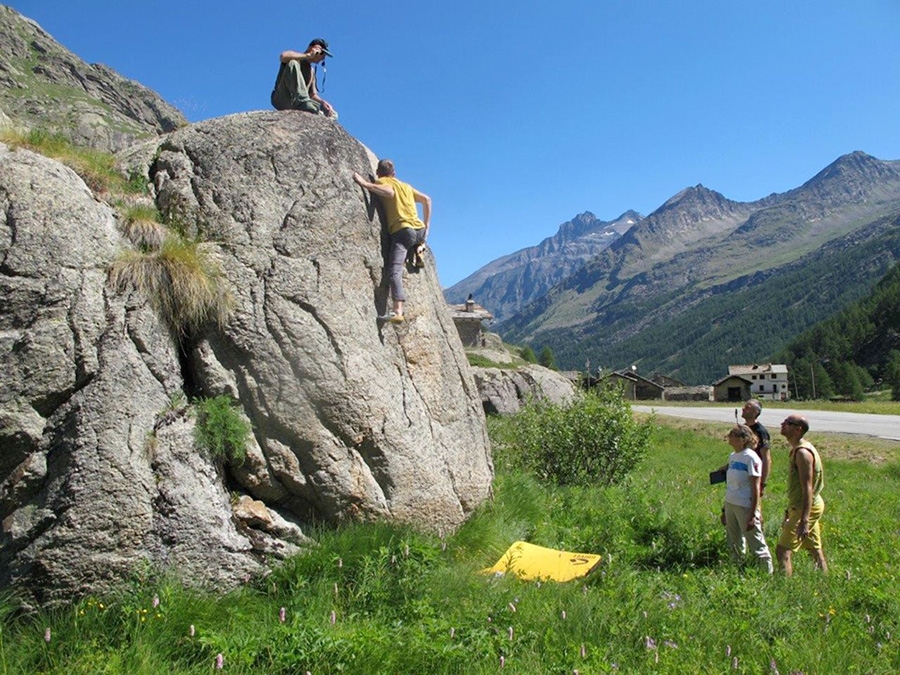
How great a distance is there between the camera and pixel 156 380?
716 centimetres

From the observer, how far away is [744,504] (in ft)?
29.1

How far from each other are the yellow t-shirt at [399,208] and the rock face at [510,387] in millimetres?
27675

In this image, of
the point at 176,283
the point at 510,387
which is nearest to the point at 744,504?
the point at 176,283

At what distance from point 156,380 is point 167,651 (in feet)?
9.39

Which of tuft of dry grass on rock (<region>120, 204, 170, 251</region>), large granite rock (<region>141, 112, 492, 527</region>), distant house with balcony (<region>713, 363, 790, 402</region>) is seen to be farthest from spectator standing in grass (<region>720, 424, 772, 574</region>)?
distant house with balcony (<region>713, 363, 790, 402</region>)

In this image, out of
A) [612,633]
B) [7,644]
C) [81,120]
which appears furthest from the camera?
[81,120]

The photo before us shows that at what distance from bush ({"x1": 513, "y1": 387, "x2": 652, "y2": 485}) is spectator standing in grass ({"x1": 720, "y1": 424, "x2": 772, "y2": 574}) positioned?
711 cm

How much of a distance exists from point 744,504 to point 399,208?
6210 millimetres

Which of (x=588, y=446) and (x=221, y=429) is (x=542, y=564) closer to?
(x=221, y=429)

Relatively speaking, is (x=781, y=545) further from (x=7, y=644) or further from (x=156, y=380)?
(x=7, y=644)

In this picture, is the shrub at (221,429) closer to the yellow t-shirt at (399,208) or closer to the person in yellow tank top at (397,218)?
the person in yellow tank top at (397,218)

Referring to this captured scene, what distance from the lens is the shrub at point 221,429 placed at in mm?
7266

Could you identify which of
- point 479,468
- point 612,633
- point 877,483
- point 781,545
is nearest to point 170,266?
point 479,468

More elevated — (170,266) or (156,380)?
(170,266)
